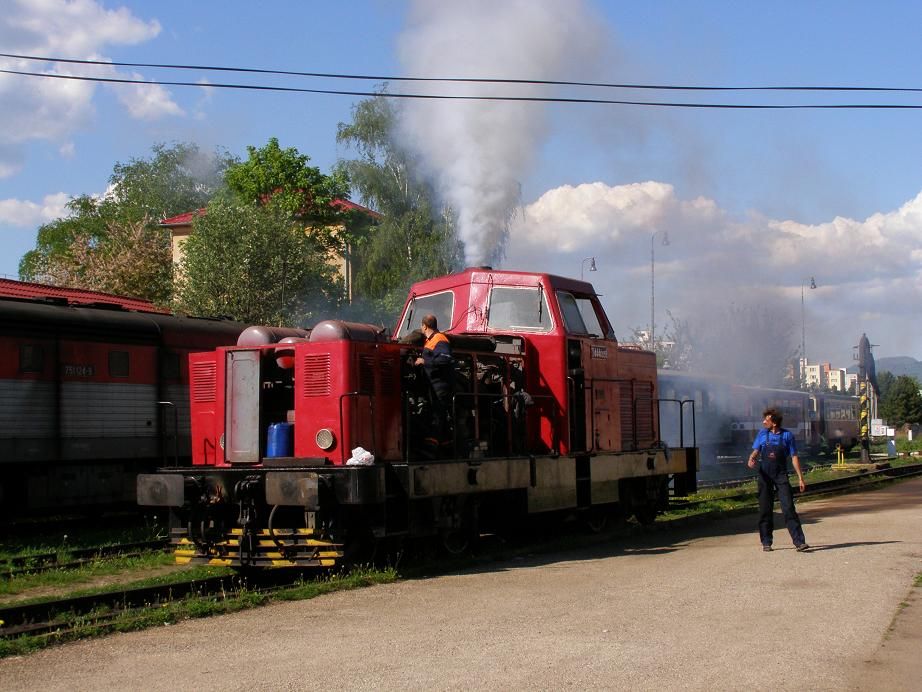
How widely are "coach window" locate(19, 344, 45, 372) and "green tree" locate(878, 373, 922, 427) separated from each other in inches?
3120

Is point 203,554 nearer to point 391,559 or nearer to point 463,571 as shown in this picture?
point 391,559

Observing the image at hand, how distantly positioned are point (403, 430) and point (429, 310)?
255 cm

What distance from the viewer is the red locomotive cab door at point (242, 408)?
966cm

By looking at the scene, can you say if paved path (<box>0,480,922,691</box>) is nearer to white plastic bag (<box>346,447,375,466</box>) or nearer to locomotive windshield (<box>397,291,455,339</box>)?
white plastic bag (<box>346,447,375,466</box>)

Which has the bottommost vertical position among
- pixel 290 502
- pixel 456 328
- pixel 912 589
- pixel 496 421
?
pixel 912 589

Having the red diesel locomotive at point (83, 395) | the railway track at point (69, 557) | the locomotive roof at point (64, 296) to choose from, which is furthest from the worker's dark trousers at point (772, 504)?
the locomotive roof at point (64, 296)

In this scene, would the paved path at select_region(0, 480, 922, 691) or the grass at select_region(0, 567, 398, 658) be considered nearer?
the paved path at select_region(0, 480, 922, 691)

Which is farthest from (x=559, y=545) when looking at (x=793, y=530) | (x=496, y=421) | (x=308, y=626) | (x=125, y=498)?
(x=125, y=498)

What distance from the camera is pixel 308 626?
23.7 feet

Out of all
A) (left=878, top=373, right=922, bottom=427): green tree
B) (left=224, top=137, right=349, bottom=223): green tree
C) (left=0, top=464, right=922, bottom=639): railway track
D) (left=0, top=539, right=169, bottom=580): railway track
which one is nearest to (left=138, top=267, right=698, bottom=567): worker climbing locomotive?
(left=0, top=464, right=922, bottom=639): railway track

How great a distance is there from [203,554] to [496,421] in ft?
11.1

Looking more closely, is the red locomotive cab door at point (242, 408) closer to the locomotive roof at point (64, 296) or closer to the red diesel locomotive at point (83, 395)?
the red diesel locomotive at point (83, 395)

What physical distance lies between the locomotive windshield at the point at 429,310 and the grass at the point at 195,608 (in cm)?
336

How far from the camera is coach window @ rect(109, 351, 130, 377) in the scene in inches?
606
